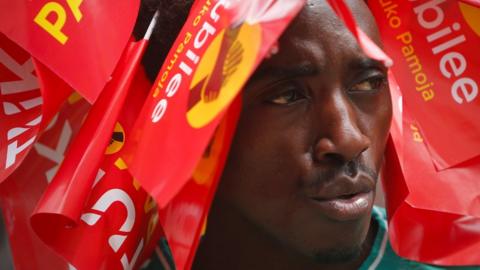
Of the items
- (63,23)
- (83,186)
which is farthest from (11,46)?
(83,186)

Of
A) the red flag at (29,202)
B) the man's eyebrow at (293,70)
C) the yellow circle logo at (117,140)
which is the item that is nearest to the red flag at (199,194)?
the man's eyebrow at (293,70)

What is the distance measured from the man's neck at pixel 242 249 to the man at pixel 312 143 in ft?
0.05

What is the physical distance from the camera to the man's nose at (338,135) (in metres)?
1.07

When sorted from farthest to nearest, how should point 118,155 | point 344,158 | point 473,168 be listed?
1. point 473,168
2. point 118,155
3. point 344,158

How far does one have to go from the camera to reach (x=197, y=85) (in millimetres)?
950

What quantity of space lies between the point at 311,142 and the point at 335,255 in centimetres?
17

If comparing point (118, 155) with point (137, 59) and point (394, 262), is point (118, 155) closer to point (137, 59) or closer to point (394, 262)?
point (137, 59)

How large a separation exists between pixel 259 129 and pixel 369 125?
0.53 ft

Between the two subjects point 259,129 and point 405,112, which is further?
point 405,112

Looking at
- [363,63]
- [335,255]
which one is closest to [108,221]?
[335,255]

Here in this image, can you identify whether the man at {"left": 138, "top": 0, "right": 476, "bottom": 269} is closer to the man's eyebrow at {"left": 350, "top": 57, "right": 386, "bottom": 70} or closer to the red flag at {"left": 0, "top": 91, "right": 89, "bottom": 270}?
the man's eyebrow at {"left": 350, "top": 57, "right": 386, "bottom": 70}

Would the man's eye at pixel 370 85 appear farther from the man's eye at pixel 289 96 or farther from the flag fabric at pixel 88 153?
the flag fabric at pixel 88 153

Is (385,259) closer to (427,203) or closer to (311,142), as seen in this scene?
(427,203)

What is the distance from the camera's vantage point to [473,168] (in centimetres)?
129
